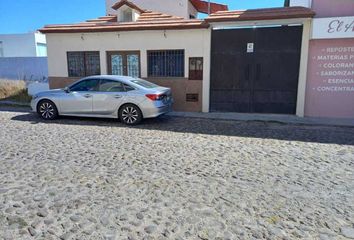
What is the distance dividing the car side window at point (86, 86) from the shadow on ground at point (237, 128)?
1.00 meters

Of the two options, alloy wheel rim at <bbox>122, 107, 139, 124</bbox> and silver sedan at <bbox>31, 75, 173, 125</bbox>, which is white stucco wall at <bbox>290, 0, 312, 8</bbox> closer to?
silver sedan at <bbox>31, 75, 173, 125</bbox>

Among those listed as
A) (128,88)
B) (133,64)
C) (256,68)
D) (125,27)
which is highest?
(125,27)

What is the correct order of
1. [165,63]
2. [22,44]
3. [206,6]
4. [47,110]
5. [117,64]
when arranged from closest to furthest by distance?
[47,110]
[165,63]
[117,64]
[206,6]
[22,44]

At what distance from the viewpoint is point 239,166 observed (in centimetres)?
508

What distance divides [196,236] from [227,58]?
8.41 meters

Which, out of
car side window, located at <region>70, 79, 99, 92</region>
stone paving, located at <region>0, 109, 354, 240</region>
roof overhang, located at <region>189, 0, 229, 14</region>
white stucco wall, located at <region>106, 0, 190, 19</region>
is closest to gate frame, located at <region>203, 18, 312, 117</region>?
stone paving, located at <region>0, 109, 354, 240</region>

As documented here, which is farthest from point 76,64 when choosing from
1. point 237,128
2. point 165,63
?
point 237,128

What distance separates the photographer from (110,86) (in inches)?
349

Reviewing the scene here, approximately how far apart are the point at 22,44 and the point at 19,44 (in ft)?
1.27

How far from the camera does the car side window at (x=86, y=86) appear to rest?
9.01 meters

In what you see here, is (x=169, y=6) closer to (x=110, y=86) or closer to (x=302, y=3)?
(x=302, y=3)

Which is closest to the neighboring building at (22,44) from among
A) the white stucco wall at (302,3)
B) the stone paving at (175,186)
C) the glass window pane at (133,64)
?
the glass window pane at (133,64)

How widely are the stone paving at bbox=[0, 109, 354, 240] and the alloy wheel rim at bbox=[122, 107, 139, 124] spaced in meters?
1.29

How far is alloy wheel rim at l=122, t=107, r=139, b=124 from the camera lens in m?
8.67
